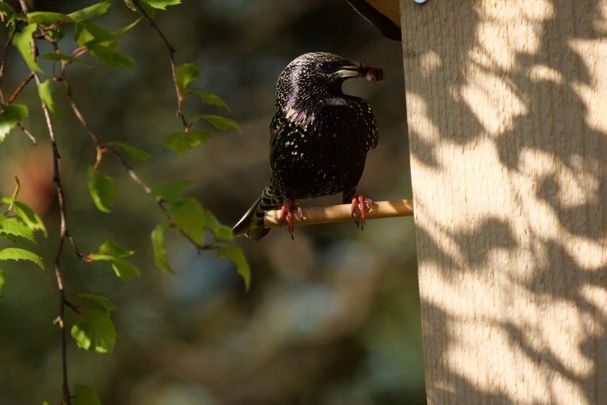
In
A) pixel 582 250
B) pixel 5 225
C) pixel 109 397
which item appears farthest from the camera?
pixel 109 397

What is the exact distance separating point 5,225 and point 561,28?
1.12 metres

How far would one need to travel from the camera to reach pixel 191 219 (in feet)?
5.87

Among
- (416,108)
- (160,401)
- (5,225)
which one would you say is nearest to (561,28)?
(416,108)

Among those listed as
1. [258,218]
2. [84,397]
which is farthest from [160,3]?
[258,218]

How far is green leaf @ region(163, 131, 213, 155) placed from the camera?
A: 191cm

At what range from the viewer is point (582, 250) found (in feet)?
7.86

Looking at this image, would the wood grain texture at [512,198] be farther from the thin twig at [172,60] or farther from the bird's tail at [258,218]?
the bird's tail at [258,218]

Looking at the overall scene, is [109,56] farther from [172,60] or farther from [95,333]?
[95,333]

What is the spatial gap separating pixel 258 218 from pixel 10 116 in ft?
5.45

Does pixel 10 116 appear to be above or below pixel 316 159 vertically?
above

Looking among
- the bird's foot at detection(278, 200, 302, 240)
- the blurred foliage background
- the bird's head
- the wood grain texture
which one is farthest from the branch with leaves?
the blurred foliage background

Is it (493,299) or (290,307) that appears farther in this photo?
(290,307)

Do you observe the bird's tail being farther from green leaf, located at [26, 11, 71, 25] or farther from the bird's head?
green leaf, located at [26, 11, 71, 25]

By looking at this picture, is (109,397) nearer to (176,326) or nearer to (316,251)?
(176,326)
